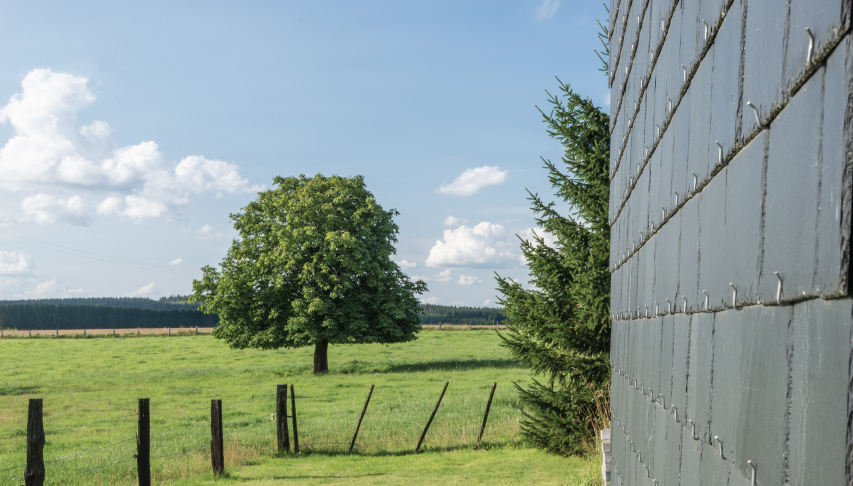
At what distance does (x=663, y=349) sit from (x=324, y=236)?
103 ft

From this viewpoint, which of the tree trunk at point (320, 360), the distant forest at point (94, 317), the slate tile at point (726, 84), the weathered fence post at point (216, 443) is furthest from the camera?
the distant forest at point (94, 317)

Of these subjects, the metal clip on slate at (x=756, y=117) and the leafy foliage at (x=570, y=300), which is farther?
the leafy foliage at (x=570, y=300)

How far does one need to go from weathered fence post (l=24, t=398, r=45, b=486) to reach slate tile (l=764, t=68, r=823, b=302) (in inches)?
333

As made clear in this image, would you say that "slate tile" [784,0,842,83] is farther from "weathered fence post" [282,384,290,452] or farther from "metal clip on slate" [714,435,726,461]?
"weathered fence post" [282,384,290,452]

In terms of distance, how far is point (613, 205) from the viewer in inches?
250

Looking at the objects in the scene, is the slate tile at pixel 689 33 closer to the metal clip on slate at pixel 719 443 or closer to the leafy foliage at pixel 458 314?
the metal clip on slate at pixel 719 443

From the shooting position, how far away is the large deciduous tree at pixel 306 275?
32.9m

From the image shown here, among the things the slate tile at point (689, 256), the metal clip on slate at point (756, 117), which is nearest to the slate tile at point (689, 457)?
the slate tile at point (689, 256)

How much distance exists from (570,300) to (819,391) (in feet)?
35.8

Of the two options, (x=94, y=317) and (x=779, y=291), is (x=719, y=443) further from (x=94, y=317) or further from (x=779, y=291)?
(x=94, y=317)

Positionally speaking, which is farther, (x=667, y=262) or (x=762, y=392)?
(x=667, y=262)

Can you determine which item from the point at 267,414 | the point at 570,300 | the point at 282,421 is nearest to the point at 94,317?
the point at 267,414

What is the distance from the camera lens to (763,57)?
1.49m

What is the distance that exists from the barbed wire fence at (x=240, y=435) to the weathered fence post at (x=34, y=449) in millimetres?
11
